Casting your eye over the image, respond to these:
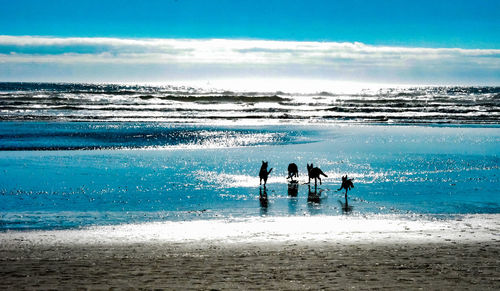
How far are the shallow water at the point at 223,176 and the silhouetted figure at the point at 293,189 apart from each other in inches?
3.8

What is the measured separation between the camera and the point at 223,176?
1391 cm

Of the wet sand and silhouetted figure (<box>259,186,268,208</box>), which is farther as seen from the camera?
silhouetted figure (<box>259,186,268,208</box>)

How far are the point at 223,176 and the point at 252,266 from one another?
289 inches

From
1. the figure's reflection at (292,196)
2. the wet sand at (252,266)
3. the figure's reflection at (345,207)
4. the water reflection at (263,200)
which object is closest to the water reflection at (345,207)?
the figure's reflection at (345,207)

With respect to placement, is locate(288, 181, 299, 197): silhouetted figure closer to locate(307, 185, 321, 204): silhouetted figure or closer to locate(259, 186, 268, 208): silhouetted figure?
locate(307, 185, 321, 204): silhouetted figure

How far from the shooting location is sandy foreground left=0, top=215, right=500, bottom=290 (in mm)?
6016

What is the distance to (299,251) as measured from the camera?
734 cm

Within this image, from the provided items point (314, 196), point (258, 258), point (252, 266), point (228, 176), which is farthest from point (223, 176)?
point (252, 266)

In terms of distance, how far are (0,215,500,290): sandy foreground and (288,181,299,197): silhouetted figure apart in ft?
8.78

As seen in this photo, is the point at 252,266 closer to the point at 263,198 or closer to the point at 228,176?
the point at 263,198

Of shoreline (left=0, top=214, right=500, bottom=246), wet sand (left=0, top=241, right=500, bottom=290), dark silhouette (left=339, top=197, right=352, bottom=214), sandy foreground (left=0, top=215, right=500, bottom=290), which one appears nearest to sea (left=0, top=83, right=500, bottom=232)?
dark silhouette (left=339, top=197, right=352, bottom=214)

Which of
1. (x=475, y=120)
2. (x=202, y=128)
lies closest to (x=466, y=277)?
(x=202, y=128)

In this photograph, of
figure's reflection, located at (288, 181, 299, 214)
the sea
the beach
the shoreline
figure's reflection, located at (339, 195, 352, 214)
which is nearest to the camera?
the beach

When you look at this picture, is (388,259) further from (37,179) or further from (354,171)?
(37,179)
